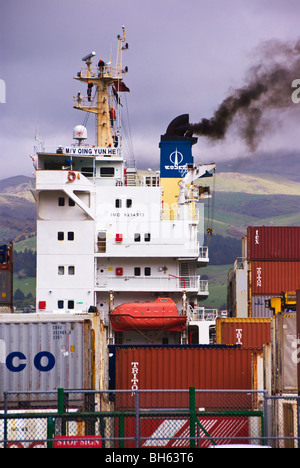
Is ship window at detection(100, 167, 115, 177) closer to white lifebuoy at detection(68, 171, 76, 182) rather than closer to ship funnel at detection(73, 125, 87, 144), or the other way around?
ship funnel at detection(73, 125, 87, 144)

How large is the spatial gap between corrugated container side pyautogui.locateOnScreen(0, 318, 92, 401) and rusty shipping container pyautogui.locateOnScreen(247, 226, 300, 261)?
23.9 metres

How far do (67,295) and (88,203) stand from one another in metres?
4.73

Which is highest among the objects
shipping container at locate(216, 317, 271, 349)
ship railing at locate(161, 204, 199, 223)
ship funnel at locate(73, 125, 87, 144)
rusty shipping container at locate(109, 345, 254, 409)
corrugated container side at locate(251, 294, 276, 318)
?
ship funnel at locate(73, 125, 87, 144)

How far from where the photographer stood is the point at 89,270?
48.6 metres

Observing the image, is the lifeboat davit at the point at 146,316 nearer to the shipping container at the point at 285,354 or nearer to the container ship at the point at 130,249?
the container ship at the point at 130,249

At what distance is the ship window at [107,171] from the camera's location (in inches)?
2040

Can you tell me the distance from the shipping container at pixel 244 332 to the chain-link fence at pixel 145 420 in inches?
391

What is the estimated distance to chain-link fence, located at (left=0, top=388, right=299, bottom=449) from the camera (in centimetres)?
2102

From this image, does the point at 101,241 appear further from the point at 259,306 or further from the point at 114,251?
the point at 259,306

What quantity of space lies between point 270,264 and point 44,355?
962 inches

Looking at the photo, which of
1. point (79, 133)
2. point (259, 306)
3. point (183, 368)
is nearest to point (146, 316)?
point (259, 306)

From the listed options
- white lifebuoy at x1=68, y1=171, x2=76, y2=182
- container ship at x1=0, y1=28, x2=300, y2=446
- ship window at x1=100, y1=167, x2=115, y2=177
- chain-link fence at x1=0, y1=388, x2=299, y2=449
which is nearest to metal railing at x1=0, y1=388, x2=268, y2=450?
chain-link fence at x1=0, y1=388, x2=299, y2=449

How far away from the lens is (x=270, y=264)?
5162cm
